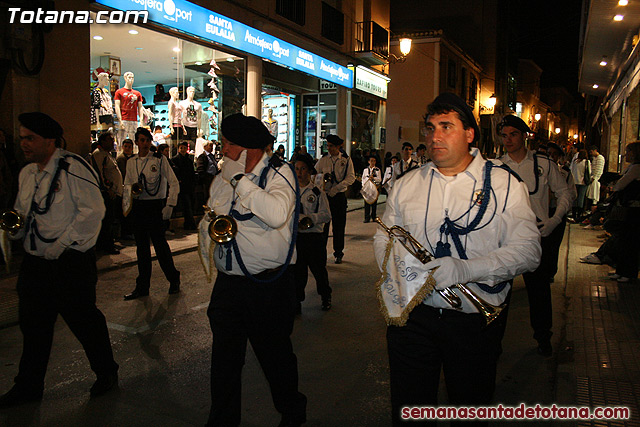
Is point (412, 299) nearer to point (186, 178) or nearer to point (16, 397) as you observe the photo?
point (16, 397)

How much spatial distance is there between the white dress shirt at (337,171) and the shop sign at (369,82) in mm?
13055

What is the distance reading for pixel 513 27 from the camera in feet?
159

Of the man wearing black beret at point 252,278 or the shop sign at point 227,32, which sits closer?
the man wearing black beret at point 252,278

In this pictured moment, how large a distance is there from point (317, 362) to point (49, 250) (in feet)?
7.92

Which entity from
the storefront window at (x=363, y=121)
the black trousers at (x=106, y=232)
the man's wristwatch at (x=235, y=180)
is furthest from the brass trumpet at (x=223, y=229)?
the storefront window at (x=363, y=121)

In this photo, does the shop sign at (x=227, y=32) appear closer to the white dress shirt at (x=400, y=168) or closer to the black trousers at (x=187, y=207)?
the black trousers at (x=187, y=207)

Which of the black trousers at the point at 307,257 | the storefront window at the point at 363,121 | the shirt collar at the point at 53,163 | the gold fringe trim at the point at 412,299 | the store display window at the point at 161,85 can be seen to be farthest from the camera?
the storefront window at the point at 363,121

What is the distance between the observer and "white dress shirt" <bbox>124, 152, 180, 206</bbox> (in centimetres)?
684

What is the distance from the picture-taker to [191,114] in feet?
44.3

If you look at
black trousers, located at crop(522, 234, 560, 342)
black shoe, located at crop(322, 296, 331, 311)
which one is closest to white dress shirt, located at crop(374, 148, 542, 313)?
black trousers, located at crop(522, 234, 560, 342)

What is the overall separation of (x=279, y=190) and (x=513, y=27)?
2039 inches

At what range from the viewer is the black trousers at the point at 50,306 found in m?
3.75

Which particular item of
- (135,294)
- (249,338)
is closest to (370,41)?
(135,294)

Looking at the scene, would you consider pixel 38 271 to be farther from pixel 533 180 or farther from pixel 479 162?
pixel 533 180
